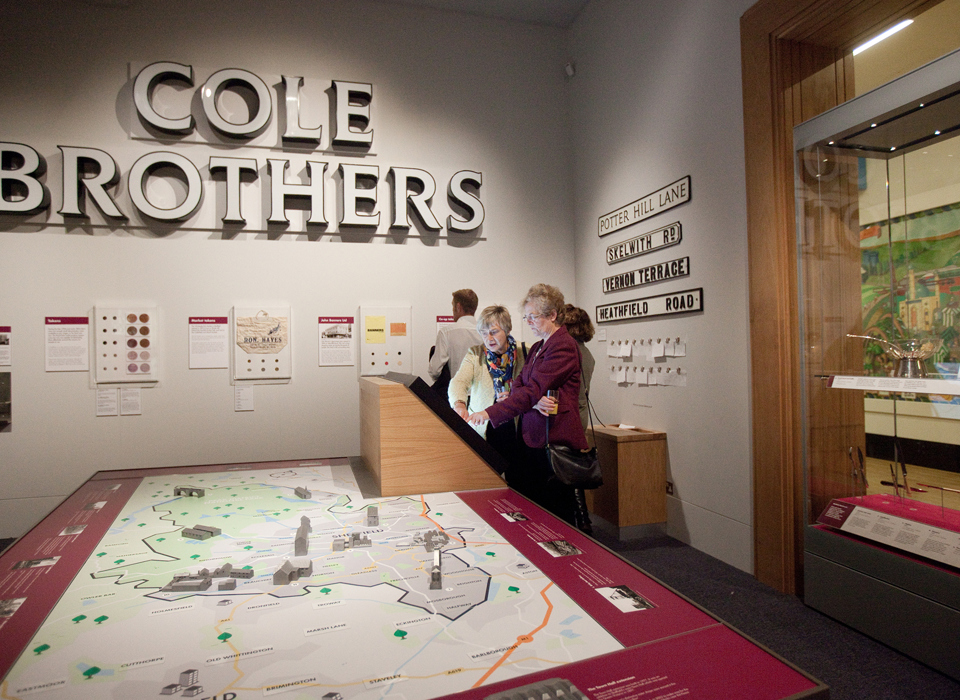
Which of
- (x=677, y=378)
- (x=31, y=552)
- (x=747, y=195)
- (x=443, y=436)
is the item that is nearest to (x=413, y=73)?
(x=747, y=195)

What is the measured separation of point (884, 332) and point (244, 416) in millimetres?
3812

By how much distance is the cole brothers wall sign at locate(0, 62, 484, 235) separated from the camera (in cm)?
363

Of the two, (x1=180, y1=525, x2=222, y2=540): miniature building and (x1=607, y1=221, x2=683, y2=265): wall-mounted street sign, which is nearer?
(x1=180, y1=525, x2=222, y2=540): miniature building

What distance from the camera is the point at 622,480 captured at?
3.42 m

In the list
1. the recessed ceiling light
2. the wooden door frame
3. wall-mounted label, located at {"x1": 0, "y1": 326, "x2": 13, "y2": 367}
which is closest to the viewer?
the recessed ceiling light

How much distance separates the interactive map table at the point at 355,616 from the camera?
879 mm

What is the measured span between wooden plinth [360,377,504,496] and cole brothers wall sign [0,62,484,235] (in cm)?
245

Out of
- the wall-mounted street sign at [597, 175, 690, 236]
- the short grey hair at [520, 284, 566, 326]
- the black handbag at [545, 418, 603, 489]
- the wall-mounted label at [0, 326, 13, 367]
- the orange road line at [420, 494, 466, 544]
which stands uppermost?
the wall-mounted street sign at [597, 175, 690, 236]

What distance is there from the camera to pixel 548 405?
9.04 ft

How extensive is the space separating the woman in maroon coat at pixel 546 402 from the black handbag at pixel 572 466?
35mm

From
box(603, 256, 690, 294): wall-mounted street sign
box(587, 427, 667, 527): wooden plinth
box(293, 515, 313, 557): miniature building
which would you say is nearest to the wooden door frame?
box(603, 256, 690, 294): wall-mounted street sign

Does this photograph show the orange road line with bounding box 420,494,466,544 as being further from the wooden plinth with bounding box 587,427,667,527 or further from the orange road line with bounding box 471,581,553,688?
the wooden plinth with bounding box 587,427,667,527

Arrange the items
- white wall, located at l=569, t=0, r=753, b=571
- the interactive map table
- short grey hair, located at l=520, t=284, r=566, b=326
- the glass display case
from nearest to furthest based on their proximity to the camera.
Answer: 1. the interactive map table
2. the glass display case
3. short grey hair, located at l=520, t=284, r=566, b=326
4. white wall, located at l=569, t=0, r=753, b=571

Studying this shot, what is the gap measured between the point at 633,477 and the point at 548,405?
1087 mm
